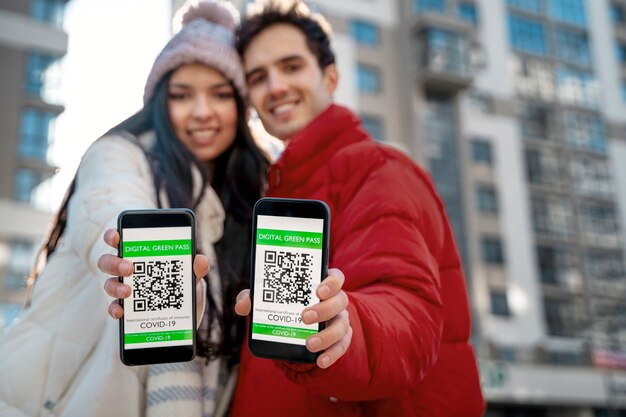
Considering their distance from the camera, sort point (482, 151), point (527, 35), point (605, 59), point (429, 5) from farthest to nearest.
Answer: point (605, 59) → point (527, 35) → point (482, 151) → point (429, 5)

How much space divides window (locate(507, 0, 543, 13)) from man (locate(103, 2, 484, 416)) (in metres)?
26.5

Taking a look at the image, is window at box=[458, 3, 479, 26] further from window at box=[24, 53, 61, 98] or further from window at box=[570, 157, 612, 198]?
window at box=[24, 53, 61, 98]

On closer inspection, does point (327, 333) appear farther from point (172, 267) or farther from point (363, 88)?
point (363, 88)

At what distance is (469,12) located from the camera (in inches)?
1005

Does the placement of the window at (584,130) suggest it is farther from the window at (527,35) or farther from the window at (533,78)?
the window at (527,35)

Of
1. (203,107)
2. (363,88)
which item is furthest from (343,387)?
(363,88)

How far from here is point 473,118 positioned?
24.7 m

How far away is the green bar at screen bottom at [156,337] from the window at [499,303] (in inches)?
873

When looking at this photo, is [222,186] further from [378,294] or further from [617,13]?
[617,13]

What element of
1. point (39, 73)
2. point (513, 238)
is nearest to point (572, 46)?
point (513, 238)

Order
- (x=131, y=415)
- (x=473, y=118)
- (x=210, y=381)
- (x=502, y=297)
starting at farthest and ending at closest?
(x=473, y=118) < (x=502, y=297) < (x=210, y=381) < (x=131, y=415)

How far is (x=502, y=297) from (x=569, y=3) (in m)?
13.6

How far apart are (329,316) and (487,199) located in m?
23.6

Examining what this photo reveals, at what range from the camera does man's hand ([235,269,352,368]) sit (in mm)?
1155
